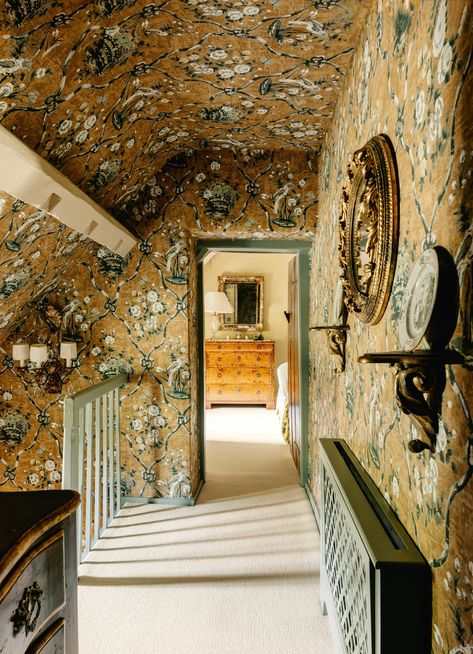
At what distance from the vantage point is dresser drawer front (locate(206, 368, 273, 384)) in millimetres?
6199

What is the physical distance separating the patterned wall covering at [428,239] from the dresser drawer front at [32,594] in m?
0.94

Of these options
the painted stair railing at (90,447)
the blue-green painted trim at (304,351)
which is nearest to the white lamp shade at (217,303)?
the blue-green painted trim at (304,351)

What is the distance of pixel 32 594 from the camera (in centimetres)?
99

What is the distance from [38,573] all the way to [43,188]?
134 centimetres

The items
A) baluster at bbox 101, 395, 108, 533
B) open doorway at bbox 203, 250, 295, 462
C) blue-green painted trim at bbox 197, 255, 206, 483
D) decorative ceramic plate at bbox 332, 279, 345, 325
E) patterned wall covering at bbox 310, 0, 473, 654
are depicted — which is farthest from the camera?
open doorway at bbox 203, 250, 295, 462

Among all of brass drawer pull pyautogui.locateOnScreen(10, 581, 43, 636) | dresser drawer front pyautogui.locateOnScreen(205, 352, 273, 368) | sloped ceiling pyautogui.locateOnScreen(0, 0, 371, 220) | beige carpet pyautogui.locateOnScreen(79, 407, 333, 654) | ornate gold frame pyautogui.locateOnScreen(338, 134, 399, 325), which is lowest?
beige carpet pyautogui.locateOnScreen(79, 407, 333, 654)

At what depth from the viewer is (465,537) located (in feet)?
2.68

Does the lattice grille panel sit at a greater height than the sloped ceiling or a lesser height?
lesser

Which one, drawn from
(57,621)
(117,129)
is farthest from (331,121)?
(57,621)

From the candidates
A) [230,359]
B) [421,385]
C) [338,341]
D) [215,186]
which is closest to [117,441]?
[338,341]

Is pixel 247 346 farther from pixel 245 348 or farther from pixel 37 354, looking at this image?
pixel 37 354

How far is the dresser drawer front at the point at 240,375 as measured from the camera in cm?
620

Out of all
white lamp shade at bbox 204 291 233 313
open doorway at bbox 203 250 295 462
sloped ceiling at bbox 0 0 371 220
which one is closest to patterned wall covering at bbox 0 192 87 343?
sloped ceiling at bbox 0 0 371 220

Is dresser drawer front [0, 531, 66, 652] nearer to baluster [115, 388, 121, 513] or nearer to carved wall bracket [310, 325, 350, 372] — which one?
carved wall bracket [310, 325, 350, 372]
